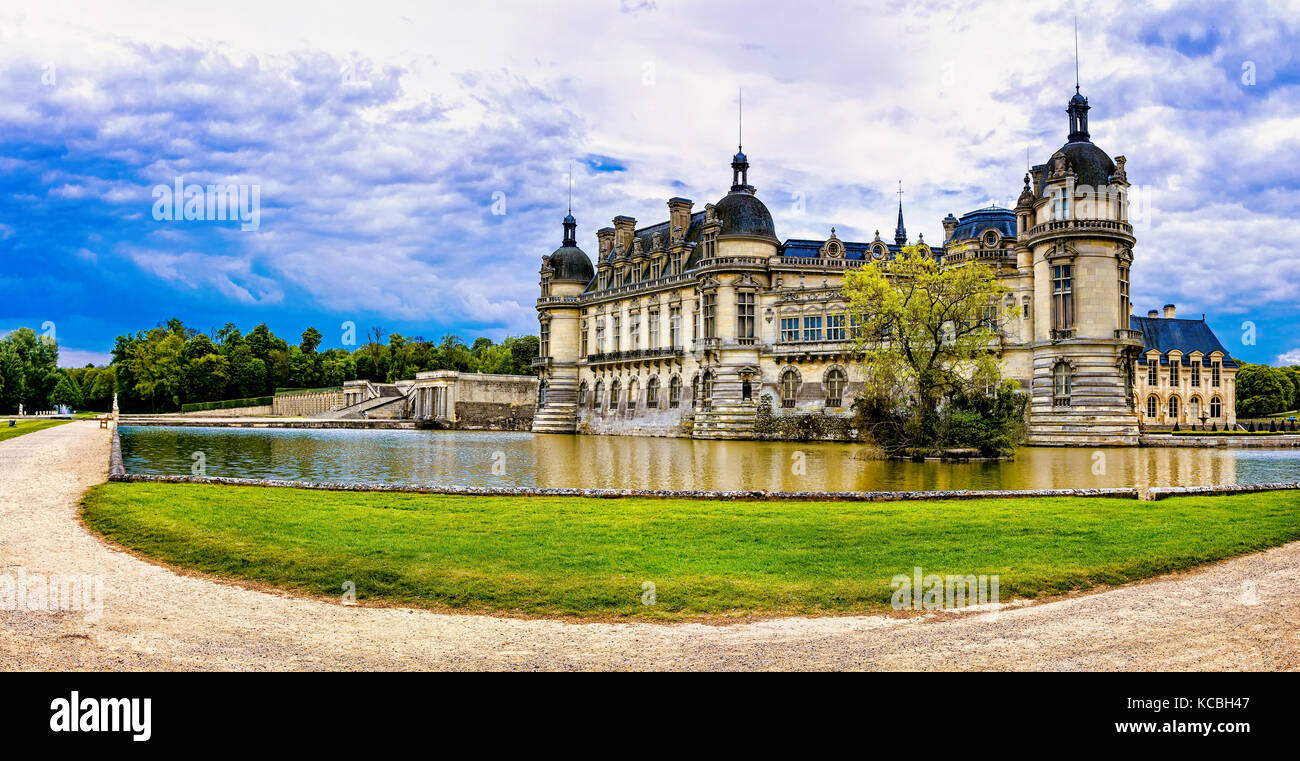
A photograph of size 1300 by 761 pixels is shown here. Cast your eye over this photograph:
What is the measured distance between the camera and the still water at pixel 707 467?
26344 mm

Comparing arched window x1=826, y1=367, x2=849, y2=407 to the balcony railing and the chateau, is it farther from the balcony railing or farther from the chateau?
the balcony railing

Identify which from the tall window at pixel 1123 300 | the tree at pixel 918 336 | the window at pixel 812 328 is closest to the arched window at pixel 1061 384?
the tall window at pixel 1123 300

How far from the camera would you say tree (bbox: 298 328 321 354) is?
484 feet

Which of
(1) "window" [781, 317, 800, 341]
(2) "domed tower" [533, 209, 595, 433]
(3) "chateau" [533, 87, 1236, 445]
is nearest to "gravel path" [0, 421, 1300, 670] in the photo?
(3) "chateau" [533, 87, 1236, 445]

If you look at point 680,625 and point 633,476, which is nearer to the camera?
point 680,625

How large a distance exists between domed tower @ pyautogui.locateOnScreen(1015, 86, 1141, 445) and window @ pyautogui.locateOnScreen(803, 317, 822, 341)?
1402 centimetres

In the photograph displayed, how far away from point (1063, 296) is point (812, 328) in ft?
52.5

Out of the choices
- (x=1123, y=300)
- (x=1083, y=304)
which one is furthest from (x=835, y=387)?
(x=1123, y=300)

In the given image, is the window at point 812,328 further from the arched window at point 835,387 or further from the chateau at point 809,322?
the arched window at point 835,387

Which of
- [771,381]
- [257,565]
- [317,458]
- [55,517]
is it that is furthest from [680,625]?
[771,381]

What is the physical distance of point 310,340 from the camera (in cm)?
14875
